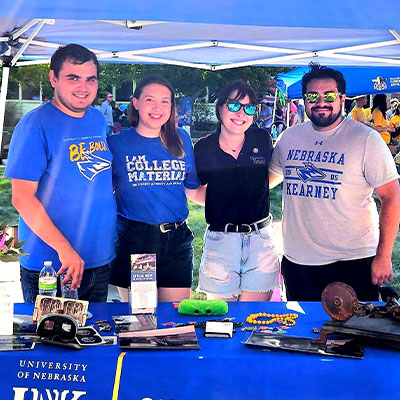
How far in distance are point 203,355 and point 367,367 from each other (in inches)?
19.8

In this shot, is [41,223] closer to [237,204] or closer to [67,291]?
[67,291]

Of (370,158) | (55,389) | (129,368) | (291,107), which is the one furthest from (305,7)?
(291,107)

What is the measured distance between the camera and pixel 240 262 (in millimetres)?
2945

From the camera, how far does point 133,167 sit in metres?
2.79

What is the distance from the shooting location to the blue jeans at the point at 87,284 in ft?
8.69

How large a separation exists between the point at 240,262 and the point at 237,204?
0.90 feet

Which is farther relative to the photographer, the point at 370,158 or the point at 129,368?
the point at 370,158

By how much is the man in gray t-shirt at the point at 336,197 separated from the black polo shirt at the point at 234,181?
123mm

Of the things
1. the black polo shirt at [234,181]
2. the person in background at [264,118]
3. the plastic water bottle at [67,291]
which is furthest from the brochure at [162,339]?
the person in background at [264,118]

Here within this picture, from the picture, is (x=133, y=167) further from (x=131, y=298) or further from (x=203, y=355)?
(x=203, y=355)

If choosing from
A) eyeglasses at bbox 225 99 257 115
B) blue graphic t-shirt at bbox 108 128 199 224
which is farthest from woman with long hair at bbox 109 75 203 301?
eyeglasses at bbox 225 99 257 115

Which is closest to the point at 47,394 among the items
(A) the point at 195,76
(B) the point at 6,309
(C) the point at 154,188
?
(B) the point at 6,309

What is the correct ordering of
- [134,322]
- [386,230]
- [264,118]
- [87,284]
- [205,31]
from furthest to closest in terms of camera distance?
[264,118] → [205,31] → [386,230] → [87,284] → [134,322]

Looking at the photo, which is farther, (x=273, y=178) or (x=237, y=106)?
(x=273, y=178)
